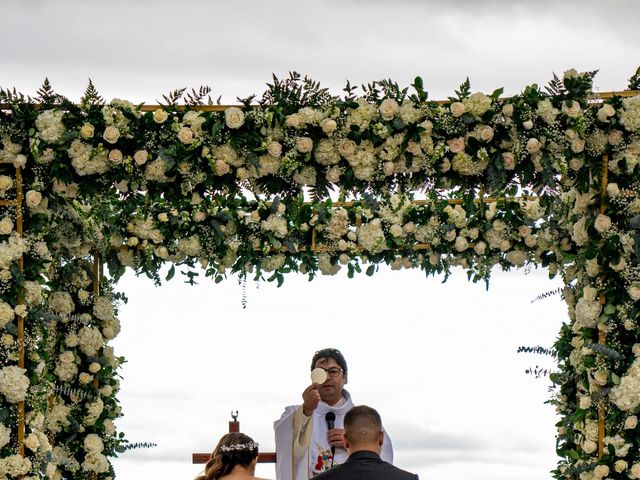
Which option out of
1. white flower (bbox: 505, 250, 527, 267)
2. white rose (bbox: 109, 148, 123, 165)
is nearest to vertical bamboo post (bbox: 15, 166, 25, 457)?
white rose (bbox: 109, 148, 123, 165)

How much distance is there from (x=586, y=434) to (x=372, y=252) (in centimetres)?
341

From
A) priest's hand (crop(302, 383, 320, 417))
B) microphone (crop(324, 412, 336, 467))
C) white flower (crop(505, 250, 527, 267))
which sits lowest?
microphone (crop(324, 412, 336, 467))

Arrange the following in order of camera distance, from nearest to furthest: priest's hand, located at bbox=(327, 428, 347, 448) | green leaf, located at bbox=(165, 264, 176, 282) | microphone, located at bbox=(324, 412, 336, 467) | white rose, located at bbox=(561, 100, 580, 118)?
white rose, located at bbox=(561, 100, 580, 118), priest's hand, located at bbox=(327, 428, 347, 448), microphone, located at bbox=(324, 412, 336, 467), green leaf, located at bbox=(165, 264, 176, 282)

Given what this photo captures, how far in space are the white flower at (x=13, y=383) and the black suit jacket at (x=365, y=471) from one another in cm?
281

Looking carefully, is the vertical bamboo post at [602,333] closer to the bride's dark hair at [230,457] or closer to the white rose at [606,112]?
the white rose at [606,112]

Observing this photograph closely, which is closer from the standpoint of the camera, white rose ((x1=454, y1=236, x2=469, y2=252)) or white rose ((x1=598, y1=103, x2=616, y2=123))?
white rose ((x1=598, y1=103, x2=616, y2=123))

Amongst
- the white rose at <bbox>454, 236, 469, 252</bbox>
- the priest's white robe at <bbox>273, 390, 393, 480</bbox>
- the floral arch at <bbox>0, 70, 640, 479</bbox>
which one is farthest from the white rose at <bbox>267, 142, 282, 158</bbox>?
the white rose at <bbox>454, 236, 469, 252</bbox>

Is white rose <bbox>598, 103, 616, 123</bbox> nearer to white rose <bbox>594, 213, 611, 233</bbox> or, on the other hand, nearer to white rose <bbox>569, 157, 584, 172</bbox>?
white rose <bbox>569, 157, 584, 172</bbox>

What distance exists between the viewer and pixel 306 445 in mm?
10695

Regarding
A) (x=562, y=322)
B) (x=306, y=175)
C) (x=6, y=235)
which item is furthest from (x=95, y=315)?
(x=562, y=322)

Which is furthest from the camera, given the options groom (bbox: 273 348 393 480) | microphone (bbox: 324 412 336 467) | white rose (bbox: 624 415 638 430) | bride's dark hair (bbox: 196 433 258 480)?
microphone (bbox: 324 412 336 467)

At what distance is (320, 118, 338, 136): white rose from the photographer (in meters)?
8.96

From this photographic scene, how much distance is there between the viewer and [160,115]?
355 inches

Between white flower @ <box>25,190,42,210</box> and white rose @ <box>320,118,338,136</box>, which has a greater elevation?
white rose @ <box>320,118,338,136</box>
